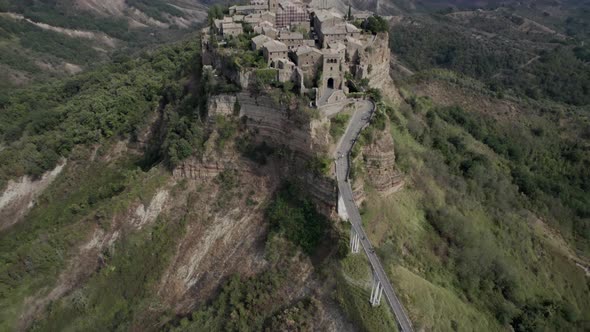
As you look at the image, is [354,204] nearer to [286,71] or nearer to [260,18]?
[286,71]

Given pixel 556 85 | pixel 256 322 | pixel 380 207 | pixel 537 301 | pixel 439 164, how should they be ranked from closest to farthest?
pixel 256 322, pixel 380 207, pixel 537 301, pixel 439 164, pixel 556 85

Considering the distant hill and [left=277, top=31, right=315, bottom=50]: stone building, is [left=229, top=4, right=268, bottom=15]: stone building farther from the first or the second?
the distant hill

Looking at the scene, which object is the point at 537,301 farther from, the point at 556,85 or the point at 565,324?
the point at 556,85

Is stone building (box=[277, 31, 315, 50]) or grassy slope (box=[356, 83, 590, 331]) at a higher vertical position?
stone building (box=[277, 31, 315, 50])

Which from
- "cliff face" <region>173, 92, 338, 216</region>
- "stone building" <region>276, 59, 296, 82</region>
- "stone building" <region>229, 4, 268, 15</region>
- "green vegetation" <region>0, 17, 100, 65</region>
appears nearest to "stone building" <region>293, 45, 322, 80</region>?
"stone building" <region>276, 59, 296, 82</region>

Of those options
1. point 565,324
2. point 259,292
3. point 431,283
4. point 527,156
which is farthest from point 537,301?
point 527,156

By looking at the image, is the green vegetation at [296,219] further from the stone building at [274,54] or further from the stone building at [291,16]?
the stone building at [291,16]

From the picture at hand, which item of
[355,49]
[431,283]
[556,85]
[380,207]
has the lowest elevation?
[556,85]
